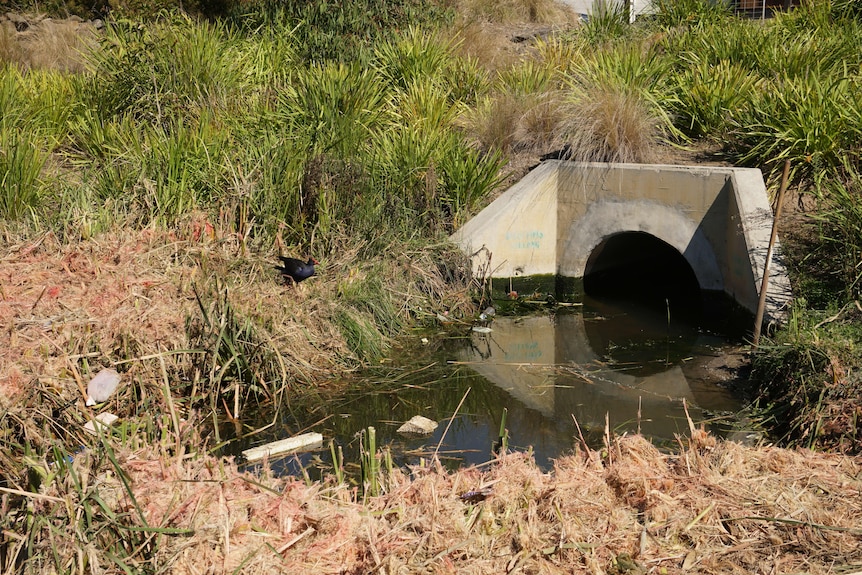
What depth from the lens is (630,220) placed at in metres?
9.44

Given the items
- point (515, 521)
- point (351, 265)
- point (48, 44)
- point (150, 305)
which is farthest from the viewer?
point (48, 44)

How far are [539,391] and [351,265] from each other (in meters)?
2.13

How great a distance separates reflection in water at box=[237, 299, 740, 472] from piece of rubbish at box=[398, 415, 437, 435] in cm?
7

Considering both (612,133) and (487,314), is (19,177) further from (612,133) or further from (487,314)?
(612,133)

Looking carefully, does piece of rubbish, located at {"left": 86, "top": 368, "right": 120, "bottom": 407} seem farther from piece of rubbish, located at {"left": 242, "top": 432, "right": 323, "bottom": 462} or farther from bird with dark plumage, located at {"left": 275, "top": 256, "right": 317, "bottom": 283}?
bird with dark plumage, located at {"left": 275, "top": 256, "right": 317, "bottom": 283}

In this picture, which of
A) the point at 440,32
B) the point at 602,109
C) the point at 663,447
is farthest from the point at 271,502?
the point at 440,32

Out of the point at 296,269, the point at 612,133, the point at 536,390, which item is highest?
the point at 612,133

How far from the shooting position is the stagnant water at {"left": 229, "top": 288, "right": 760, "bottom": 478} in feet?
20.9

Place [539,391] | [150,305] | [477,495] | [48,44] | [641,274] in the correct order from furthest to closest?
[48,44] < [641,274] < [539,391] < [150,305] < [477,495]

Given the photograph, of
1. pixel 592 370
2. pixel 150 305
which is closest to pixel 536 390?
pixel 592 370

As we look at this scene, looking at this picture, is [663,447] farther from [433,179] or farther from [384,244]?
[433,179]

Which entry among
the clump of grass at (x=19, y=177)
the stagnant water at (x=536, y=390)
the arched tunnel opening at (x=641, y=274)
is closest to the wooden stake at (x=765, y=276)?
the stagnant water at (x=536, y=390)

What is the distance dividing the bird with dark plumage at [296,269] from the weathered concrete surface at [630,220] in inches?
81.4

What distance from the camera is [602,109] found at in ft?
32.0
